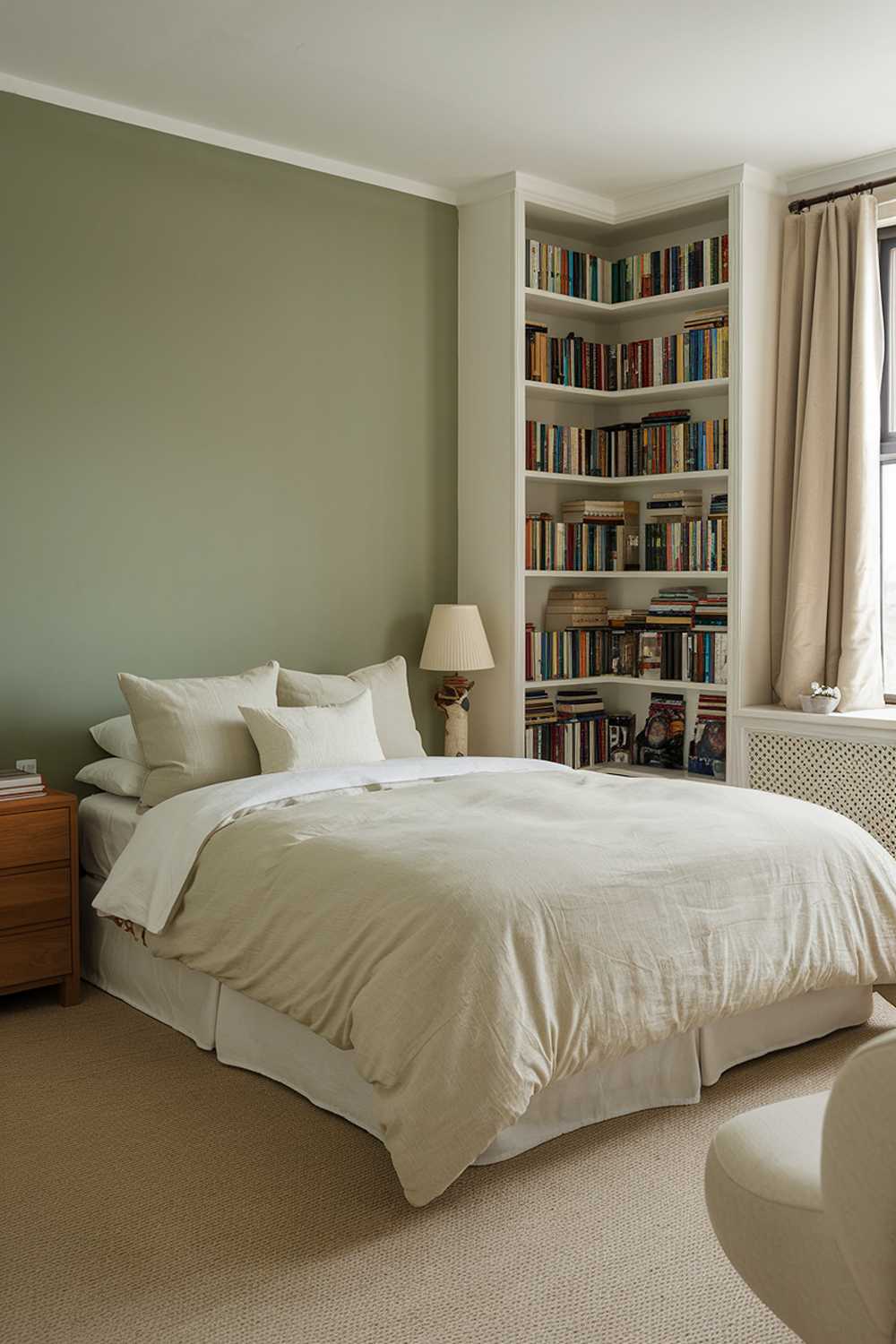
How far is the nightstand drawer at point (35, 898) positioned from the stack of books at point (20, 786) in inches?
9.0

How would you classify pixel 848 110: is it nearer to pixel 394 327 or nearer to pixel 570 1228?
pixel 394 327

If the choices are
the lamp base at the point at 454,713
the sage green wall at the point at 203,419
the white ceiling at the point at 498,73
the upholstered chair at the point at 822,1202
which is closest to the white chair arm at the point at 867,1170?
the upholstered chair at the point at 822,1202

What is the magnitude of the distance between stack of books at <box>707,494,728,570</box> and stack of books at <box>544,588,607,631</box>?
22.6 inches

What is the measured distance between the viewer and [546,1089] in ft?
8.67

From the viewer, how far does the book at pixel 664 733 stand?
522 cm

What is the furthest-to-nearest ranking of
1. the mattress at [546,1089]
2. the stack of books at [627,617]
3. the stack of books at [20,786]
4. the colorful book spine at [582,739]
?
the stack of books at [627,617] → the colorful book spine at [582,739] → the stack of books at [20,786] → the mattress at [546,1089]

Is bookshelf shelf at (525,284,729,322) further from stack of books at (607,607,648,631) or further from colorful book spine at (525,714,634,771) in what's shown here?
colorful book spine at (525,714,634,771)

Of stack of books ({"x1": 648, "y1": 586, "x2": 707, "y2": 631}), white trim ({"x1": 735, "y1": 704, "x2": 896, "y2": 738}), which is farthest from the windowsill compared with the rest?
stack of books ({"x1": 648, "y1": 586, "x2": 707, "y2": 631})

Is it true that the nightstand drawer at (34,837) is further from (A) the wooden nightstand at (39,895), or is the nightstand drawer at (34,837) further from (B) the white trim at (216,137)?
(B) the white trim at (216,137)

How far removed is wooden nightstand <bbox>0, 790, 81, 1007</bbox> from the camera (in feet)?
11.4

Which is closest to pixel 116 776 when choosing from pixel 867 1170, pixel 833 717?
pixel 833 717

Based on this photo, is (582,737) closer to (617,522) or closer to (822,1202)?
(617,522)

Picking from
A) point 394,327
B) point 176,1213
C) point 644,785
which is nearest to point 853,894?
point 644,785

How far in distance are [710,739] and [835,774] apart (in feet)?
2.05
